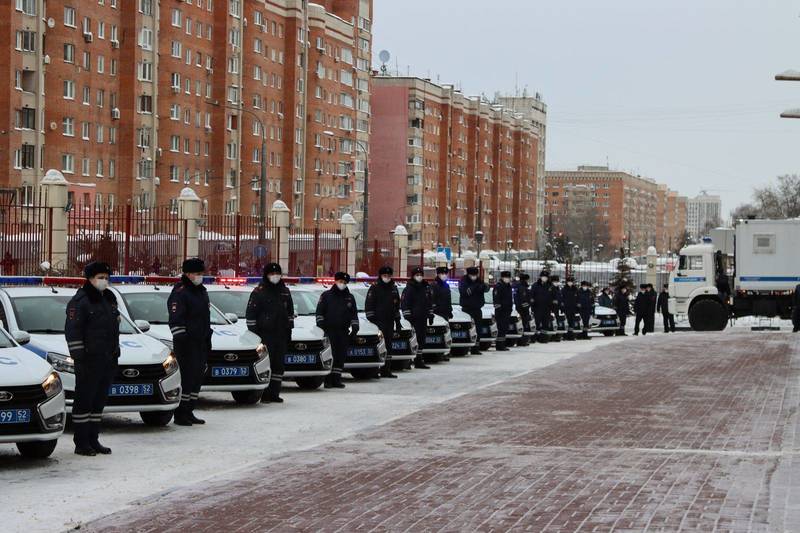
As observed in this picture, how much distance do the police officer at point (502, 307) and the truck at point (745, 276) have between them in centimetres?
1745

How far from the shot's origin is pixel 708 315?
49469mm

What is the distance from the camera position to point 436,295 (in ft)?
93.3

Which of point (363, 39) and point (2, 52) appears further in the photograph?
point (363, 39)

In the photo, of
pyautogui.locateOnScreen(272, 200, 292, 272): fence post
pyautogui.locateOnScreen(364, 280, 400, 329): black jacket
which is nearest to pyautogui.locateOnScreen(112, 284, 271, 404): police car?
pyautogui.locateOnScreen(364, 280, 400, 329): black jacket

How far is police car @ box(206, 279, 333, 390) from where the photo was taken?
20250 millimetres

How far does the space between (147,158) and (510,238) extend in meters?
81.0

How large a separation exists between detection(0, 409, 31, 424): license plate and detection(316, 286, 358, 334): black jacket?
9069mm

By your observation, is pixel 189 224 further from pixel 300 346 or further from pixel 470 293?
pixel 300 346

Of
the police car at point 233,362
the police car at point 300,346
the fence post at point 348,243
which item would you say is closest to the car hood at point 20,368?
the police car at point 233,362

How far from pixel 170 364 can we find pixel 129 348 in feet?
1.51

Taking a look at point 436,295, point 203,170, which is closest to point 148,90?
point 203,170

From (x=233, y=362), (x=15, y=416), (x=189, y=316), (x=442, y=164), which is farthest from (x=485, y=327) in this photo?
(x=442, y=164)

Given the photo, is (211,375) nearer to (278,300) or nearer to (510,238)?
(278,300)

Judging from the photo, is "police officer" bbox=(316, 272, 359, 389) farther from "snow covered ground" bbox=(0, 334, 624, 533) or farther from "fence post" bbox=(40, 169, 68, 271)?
"fence post" bbox=(40, 169, 68, 271)
